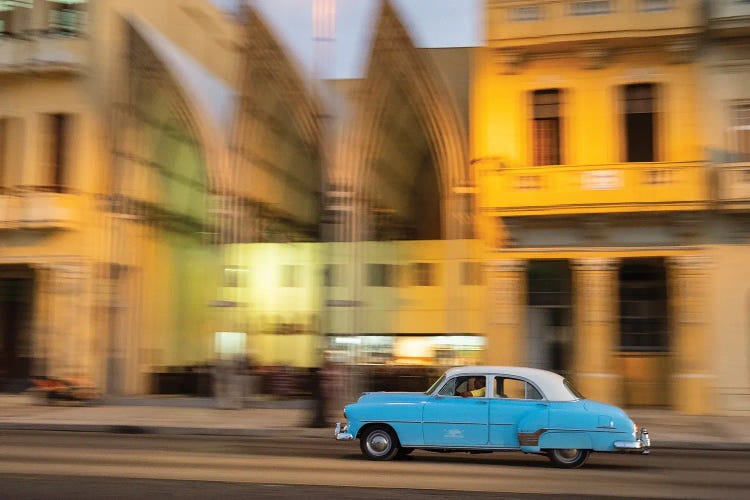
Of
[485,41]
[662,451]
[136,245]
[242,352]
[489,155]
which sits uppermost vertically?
[485,41]

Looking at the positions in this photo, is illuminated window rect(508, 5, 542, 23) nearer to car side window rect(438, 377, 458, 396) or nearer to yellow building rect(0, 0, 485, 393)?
yellow building rect(0, 0, 485, 393)

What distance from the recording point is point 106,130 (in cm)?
2650

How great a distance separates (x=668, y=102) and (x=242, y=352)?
1291 cm

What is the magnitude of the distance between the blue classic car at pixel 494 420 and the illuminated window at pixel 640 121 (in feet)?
36.9

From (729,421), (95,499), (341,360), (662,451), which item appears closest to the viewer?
(95,499)

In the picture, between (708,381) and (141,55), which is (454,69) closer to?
(141,55)

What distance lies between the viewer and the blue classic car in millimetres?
12602

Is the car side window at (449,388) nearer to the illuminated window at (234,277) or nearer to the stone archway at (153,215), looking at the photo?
the illuminated window at (234,277)

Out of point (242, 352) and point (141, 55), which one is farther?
point (141, 55)

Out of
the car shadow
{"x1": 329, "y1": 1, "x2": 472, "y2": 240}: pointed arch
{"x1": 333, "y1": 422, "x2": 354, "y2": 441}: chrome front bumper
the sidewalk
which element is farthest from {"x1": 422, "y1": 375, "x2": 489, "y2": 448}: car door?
{"x1": 329, "y1": 1, "x2": 472, "y2": 240}: pointed arch

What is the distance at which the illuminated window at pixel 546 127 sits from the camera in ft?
77.0

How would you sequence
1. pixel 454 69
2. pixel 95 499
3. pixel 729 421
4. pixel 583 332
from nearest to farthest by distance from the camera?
pixel 95 499
pixel 729 421
pixel 583 332
pixel 454 69

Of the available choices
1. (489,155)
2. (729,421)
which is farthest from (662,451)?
(489,155)

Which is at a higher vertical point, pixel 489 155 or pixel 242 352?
pixel 489 155
